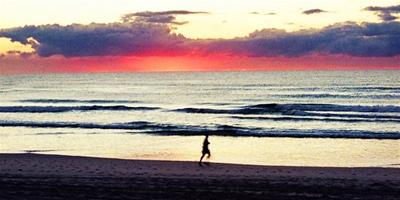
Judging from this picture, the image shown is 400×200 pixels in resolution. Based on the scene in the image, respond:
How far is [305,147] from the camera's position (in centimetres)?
2628

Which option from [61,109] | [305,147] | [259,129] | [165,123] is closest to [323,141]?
[305,147]

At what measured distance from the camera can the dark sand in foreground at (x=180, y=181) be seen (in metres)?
14.3

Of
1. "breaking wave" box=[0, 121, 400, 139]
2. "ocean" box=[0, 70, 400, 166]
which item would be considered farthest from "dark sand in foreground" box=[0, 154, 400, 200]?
"breaking wave" box=[0, 121, 400, 139]

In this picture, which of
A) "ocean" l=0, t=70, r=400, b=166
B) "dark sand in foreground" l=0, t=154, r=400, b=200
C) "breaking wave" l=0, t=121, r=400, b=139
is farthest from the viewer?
"breaking wave" l=0, t=121, r=400, b=139

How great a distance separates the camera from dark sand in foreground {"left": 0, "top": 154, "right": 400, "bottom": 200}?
14289 millimetres

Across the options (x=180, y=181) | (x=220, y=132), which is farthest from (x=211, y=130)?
(x=180, y=181)

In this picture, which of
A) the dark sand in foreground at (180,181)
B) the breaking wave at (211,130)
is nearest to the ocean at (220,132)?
the breaking wave at (211,130)

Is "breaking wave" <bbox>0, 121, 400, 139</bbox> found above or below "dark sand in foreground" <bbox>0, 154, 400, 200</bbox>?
above

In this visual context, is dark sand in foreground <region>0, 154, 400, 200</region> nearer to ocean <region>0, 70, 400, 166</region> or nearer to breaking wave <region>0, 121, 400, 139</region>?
ocean <region>0, 70, 400, 166</region>

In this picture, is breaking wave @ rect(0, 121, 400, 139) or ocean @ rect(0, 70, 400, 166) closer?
ocean @ rect(0, 70, 400, 166)

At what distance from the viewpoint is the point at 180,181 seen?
16.3m

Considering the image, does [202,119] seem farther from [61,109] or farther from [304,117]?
[61,109]

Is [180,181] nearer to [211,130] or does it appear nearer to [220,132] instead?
[220,132]

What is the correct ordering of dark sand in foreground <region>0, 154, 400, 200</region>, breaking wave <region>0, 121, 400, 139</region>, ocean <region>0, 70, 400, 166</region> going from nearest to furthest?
dark sand in foreground <region>0, 154, 400, 200</region>
ocean <region>0, 70, 400, 166</region>
breaking wave <region>0, 121, 400, 139</region>
